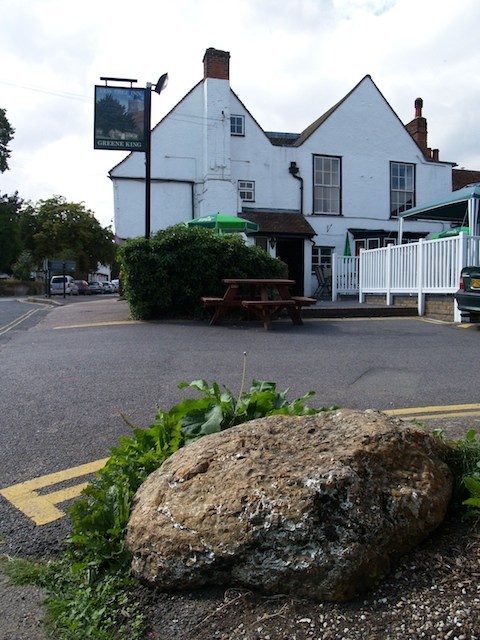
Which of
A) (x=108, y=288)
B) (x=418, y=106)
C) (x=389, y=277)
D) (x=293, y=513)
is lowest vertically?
(x=293, y=513)

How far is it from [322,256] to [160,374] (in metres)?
18.7

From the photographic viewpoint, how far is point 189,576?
2096 mm

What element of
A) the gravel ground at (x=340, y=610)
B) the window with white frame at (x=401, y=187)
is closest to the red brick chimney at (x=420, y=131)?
the window with white frame at (x=401, y=187)

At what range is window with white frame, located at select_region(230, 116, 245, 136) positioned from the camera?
23984 mm

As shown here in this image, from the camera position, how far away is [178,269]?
12.4 meters

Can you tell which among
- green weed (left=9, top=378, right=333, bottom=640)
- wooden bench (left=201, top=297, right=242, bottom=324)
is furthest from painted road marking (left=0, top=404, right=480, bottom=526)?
wooden bench (left=201, top=297, right=242, bottom=324)

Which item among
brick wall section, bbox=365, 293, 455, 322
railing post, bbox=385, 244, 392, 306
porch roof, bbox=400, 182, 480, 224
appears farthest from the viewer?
railing post, bbox=385, 244, 392, 306

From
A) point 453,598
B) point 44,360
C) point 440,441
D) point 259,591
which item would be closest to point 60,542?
point 259,591

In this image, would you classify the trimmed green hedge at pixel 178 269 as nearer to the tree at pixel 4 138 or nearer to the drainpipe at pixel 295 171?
the drainpipe at pixel 295 171

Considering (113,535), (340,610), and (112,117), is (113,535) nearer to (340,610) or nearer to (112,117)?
(340,610)

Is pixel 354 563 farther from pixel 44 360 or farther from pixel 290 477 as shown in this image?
pixel 44 360

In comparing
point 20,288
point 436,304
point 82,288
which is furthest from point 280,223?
point 20,288

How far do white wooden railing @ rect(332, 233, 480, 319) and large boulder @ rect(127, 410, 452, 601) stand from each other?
1107cm

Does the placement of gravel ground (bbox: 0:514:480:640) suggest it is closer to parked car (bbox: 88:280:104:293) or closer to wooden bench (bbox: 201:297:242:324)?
wooden bench (bbox: 201:297:242:324)
